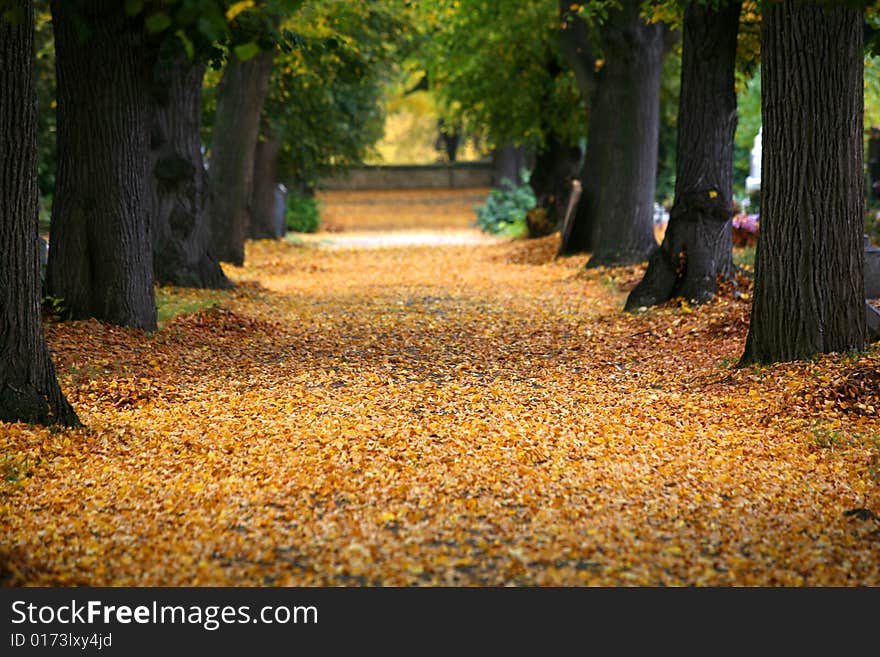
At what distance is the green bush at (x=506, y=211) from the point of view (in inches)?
1222

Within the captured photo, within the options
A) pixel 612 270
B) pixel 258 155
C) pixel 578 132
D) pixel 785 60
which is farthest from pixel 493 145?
pixel 785 60

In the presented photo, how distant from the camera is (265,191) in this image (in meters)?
27.1

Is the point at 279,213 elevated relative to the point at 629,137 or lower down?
lower down

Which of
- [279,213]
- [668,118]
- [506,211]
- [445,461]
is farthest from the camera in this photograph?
[506,211]

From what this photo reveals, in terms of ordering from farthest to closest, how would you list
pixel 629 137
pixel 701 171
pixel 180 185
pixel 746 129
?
1. pixel 746 129
2. pixel 629 137
3. pixel 180 185
4. pixel 701 171

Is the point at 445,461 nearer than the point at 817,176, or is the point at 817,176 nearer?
the point at 445,461

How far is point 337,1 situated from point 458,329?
10.4 metres

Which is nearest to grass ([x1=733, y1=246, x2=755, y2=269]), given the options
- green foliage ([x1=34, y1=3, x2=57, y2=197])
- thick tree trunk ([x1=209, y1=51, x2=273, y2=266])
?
thick tree trunk ([x1=209, y1=51, x2=273, y2=266])

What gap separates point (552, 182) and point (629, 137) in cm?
945

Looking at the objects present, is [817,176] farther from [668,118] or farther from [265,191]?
[265,191]

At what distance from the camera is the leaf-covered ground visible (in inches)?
195

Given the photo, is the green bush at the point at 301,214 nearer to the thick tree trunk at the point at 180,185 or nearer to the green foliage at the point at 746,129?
the green foliage at the point at 746,129

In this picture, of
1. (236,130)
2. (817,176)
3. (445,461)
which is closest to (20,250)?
(445,461)

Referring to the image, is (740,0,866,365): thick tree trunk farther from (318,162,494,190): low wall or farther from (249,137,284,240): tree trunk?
(318,162,494,190): low wall
